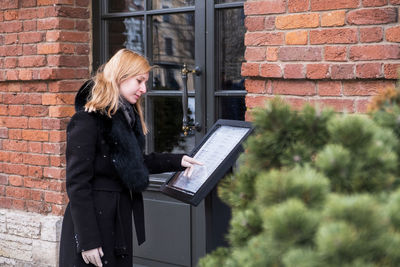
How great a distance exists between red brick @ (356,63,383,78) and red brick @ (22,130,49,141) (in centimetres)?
253

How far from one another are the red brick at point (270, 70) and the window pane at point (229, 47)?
65 centimetres

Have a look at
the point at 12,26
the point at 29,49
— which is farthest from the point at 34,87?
the point at 12,26

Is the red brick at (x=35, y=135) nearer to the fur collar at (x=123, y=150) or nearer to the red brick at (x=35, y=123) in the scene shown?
the red brick at (x=35, y=123)

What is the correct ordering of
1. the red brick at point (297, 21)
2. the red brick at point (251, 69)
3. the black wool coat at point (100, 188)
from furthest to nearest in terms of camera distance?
the red brick at point (251, 69) < the red brick at point (297, 21) < the black wool coat at point (100, 188)

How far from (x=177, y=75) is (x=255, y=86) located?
103cm

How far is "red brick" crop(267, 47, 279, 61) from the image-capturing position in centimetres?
350

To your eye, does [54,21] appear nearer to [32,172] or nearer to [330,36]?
[32,172]

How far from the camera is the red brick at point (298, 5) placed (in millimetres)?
3377

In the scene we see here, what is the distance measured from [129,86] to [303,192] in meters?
1.89

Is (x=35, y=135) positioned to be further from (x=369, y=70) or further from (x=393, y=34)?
(x=393, y=34)

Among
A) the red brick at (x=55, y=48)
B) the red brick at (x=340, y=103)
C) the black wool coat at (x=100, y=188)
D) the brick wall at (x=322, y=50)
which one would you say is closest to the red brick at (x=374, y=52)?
the brick wall at (x=322, y=50)

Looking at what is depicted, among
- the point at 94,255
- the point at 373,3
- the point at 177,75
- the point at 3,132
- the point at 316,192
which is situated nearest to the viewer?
the point at 316,192

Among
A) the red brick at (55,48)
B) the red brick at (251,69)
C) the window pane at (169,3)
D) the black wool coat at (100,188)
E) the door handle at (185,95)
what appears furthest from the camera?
the red brick at (55,48)

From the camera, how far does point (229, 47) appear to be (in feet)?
13.9
